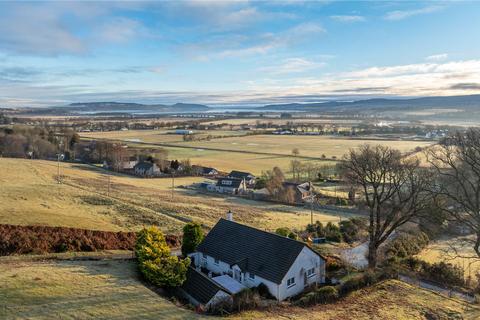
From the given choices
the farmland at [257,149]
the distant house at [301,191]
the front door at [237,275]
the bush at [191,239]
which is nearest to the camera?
the front door at [237,275]

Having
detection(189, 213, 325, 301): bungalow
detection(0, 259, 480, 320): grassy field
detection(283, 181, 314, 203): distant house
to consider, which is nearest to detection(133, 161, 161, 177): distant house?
detection(283, 181, 314, 203): distant house

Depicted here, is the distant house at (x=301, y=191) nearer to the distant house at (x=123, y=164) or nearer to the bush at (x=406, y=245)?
the bush at (x=406, y=245)

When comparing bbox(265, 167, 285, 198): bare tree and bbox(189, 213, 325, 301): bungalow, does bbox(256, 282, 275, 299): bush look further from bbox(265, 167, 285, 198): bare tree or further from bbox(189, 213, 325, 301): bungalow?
bbox(265, 167, 285, 198): bare tree

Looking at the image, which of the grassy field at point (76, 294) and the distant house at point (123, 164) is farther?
the distant house at point (123, 164)

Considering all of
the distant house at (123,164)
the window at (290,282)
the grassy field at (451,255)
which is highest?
the distant house at (123,164)

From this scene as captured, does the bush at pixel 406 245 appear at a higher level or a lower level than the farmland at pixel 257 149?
lower

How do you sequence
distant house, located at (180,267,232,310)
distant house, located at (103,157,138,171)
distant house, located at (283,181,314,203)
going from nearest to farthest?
1. distant house, located at (180,267,232,310)
2. distant house, located at (283,181,314,203)
3. distant house, located at (103,157,138,171)

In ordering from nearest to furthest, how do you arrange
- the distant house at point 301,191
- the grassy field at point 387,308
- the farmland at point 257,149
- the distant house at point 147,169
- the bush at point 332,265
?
the grassy field at point 387,308 → the bush at point 332,265 → the distant house at point 301,191 → the distant house at point 147,169 → the farmland at point 257,149

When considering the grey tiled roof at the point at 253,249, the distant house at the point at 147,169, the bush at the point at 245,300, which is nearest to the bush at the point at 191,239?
the grey tiled roof at the point at 253,249
